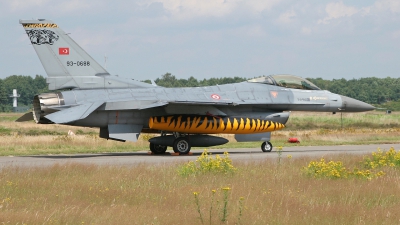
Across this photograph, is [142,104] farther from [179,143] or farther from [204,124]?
[204,124]

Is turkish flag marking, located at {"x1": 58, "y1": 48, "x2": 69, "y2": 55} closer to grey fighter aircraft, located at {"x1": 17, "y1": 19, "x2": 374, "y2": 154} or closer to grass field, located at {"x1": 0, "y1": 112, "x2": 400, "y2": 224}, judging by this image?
grey fighter aircraft, located at {"x1": 17, "y1": 19, "x2": 374, "y2": 154}

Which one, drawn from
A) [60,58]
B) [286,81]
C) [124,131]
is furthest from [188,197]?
[286,81]

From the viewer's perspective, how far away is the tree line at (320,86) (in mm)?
109688

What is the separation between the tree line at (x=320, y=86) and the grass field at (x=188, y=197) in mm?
86842

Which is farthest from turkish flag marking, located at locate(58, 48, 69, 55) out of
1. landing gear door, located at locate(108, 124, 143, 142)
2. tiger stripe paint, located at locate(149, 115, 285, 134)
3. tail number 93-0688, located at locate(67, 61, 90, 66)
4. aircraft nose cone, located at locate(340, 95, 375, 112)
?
aircraft nose cone, located at locate(340, 95, 375, 112)

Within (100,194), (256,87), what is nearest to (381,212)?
(100,194)

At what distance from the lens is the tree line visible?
109688 millimetres

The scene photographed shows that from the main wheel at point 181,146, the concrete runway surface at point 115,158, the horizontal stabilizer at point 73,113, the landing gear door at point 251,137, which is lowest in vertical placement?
the concrete runway surface at point 115,158

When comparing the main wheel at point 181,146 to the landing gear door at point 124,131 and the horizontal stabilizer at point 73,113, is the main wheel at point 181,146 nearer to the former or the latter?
the landing gear door at point 124,131

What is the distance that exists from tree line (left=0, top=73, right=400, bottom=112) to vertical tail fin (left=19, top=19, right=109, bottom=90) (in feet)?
257

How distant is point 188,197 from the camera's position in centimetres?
1056

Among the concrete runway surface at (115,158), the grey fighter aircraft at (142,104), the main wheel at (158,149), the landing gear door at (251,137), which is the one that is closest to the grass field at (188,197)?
the concrete runway surface at (115,158)

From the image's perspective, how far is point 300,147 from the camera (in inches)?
1054

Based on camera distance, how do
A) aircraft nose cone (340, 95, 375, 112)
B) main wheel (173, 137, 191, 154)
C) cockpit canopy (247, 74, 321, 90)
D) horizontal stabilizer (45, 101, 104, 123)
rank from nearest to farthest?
horizontal stabilizer (45, 101, 104, 123), main wheel (173, 137, 191, 154), cockpit canopy (247, 74, 321, 90), aircraft nose cone (340, 95, 375, 112)
